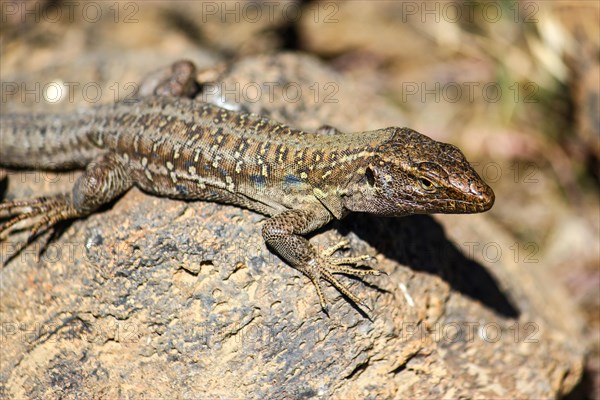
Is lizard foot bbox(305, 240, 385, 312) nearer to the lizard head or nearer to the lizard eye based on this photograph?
the lizard head

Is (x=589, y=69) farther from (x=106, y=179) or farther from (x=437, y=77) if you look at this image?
(x=106, y=179)

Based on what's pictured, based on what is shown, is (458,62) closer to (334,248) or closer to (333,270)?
(334,248)

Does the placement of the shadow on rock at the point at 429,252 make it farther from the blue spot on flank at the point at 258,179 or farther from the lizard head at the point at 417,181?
the blue spot on flank at the point at 258,179

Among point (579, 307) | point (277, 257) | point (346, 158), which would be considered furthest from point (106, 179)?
point (579, 307)

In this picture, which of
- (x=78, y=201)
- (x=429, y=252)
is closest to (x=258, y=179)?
(x=78, y=201)

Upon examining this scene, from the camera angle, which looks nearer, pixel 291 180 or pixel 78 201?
pixel 291 180

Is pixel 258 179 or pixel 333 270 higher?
pixel 258 179
